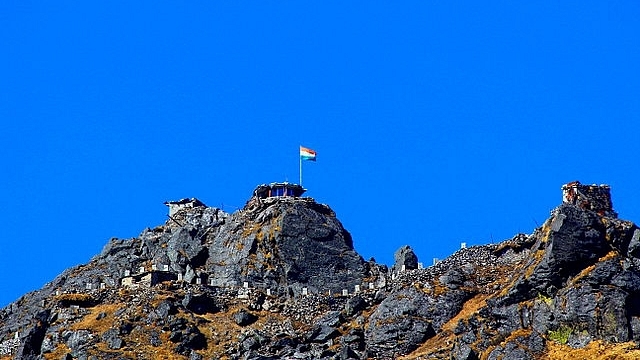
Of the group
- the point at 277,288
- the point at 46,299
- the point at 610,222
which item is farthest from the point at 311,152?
the point at 610,222

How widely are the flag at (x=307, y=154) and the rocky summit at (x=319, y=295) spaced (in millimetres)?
5019

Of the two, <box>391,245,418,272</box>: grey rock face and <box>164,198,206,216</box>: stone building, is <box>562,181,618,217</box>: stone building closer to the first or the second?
<box>391,245,418,272</box>: grey rock face

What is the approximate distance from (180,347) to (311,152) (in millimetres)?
41163

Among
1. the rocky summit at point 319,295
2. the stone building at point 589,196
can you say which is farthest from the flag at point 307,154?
the stone building at point 589,196

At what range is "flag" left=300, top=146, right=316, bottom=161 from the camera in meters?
163

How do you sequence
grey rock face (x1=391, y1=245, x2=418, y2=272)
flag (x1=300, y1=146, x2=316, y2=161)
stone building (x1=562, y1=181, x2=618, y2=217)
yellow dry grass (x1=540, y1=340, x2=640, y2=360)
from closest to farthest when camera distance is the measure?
yellow dry grass (x1=540, y1=340, x2=640, y2=360) → stone building (x1=562, y1=181, x2=618, y2=217) → grey rock face (x1=391, y1=245, x2=418, y2=272) → flag (x1=300, y1=146, x2=316, y2=161)

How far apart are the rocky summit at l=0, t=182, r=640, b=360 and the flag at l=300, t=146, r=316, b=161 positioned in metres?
5.02

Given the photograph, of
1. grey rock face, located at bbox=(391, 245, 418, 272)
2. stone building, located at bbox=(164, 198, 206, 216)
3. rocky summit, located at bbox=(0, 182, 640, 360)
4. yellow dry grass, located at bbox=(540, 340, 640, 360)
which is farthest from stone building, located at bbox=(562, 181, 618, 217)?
stone building, located at bbox=(164, 198, 206, 216)

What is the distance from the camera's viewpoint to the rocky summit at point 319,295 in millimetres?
113750

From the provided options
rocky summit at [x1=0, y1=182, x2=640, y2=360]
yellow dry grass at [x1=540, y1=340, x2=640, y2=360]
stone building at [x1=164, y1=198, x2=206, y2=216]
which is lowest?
yellow dry grass at [x1=540, y1=340, x2=640, y2=360]

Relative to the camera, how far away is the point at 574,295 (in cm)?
11356

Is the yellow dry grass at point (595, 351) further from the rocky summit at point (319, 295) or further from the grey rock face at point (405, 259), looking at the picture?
the grey rock face at point (405, 259)

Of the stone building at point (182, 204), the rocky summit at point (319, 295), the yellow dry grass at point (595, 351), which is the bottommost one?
the yellow dry grass at point (595, 351)

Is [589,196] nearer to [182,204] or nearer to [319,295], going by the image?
[319,295]
